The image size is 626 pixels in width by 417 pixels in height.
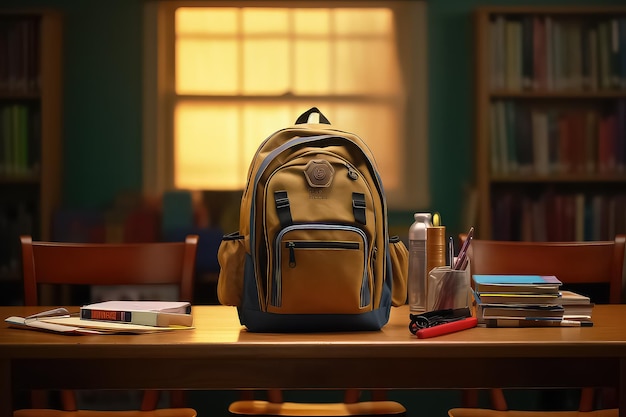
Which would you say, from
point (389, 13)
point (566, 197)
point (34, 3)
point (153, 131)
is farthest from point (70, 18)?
point (566, 197)

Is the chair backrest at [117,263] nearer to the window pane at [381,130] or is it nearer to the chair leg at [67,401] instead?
the chair leg at [67,401]

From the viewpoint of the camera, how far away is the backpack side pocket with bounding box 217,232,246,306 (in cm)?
134

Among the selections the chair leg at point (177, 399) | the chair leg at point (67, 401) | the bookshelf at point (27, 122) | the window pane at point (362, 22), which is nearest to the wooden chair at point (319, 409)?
the chair leg at point (177, 399)

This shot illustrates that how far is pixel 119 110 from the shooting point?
3.57 metres

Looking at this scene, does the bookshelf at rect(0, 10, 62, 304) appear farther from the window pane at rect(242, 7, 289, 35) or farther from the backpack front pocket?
the backpack front pocket

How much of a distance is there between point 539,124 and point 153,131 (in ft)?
5.55

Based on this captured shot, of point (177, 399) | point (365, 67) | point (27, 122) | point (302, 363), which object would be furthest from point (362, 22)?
point (302, 363)

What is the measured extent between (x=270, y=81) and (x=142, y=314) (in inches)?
93.5

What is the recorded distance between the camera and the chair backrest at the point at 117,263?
76.6 inches

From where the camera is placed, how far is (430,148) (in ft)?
11.8

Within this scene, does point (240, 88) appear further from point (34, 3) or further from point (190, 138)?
point (34, 3)

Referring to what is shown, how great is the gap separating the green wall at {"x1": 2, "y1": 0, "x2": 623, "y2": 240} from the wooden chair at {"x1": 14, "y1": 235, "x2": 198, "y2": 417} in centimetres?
162

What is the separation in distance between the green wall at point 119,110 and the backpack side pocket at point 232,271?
7.38ft

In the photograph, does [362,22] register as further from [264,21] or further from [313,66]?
[264,21]
